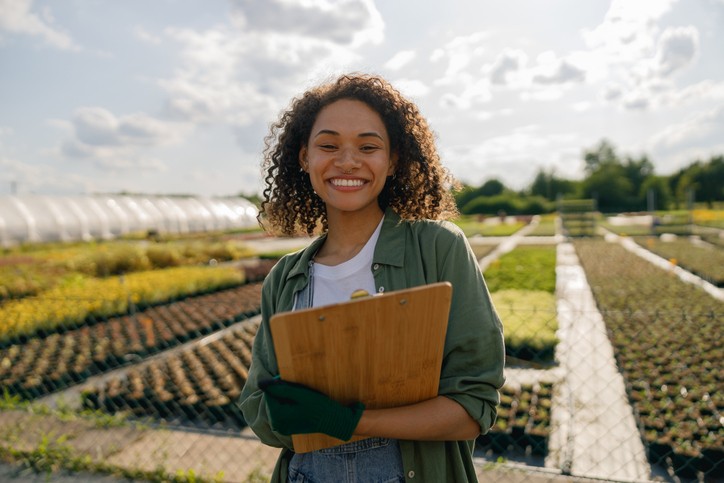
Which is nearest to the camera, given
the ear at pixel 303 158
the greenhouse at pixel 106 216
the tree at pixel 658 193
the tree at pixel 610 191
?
the ear at pixel 303 158

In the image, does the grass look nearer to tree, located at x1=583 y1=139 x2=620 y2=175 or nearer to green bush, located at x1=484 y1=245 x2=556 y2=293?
green bush, located at x1=484 y1=245 x2=556 y2=293

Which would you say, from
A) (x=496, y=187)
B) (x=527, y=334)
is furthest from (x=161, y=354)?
(x=496, y=187)

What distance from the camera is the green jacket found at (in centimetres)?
111

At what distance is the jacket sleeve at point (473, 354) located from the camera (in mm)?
1099

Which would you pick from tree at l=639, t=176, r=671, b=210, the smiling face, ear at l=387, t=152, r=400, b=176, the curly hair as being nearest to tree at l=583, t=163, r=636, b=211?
tree at l=639, t=176, r=671, b=210

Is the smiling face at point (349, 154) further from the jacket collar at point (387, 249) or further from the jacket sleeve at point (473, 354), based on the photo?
the jacket sleeve at point (473, 354)

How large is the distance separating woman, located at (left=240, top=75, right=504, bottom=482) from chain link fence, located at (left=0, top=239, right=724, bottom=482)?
75.8 inches

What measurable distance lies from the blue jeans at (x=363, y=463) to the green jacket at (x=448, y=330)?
4 cm

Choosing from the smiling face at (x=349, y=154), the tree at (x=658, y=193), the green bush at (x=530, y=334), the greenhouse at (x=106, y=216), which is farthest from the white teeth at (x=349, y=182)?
the tree at (x=658, y=193)

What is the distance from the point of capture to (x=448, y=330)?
1119 mm

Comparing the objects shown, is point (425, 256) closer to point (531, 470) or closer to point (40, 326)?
point (531, 470)

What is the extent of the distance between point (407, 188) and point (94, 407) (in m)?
4.18

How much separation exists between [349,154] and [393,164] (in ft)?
0.64

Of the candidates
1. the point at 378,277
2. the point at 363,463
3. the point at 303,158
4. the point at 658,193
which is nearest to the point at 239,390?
the point at 303,158
